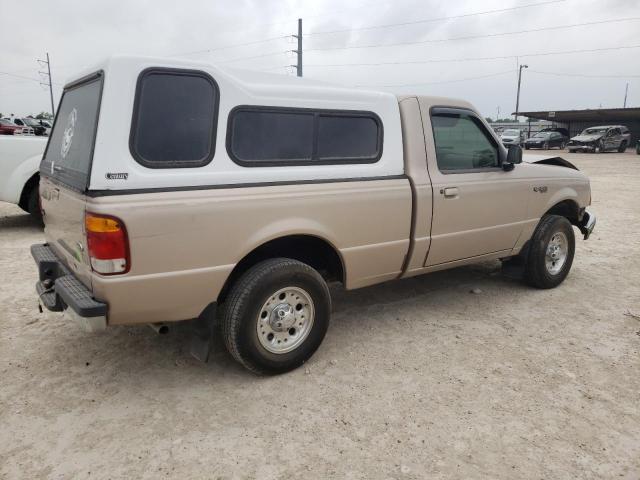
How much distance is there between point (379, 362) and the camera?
3.57 m

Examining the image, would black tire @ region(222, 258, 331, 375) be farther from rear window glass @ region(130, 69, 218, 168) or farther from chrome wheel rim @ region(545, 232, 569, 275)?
chrome wheel rim @ region(545, 232, 569, 275)

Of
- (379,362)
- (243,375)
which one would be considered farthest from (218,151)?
(379,362)

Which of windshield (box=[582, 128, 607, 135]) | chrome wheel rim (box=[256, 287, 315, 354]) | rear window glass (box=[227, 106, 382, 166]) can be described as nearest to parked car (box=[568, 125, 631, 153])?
windshield (box=[582, 128, 607, 135])

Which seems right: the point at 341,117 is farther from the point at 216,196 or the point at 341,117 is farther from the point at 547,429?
the point at 547,429

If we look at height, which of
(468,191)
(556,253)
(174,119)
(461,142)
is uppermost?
(174,119)

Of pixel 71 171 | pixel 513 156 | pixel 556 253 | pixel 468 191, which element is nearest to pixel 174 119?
pixel 71 171

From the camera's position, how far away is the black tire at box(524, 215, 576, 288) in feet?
16.1

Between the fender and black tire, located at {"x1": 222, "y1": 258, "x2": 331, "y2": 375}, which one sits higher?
the fender

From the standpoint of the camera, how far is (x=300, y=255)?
145 inches

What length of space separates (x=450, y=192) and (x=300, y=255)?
53.5 inches

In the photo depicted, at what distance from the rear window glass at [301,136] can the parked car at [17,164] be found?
18.9 feet

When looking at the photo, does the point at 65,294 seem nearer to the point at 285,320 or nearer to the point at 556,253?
the point at 285,320

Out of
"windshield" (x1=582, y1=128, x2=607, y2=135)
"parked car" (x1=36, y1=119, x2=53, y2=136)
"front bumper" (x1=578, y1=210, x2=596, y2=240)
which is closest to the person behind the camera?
"front bumper" (x1=578, y1=210, x2=596, y2=240)

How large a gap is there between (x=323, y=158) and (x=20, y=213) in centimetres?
823
